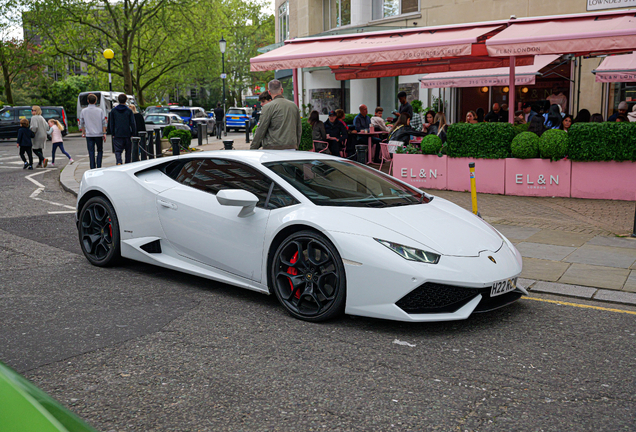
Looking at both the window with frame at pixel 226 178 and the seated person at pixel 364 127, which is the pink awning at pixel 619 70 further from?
the window with frame at pixel 226 178

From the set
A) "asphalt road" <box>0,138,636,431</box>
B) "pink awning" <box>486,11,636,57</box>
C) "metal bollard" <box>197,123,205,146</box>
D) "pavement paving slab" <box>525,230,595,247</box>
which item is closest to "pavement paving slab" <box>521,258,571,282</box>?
"asphalt road" <box>0,138,636,431</box>

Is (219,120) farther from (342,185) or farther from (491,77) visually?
(342,185)

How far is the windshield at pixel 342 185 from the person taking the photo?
5121 millimetres

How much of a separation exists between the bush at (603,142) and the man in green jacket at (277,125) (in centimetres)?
491

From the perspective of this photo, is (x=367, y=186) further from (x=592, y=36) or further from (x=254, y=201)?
(x=592, y=36)

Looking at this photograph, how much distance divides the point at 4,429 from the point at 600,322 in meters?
4.63

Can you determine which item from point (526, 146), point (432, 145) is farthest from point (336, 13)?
point (526, 146)

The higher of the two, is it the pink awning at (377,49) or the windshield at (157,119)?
the pink awning at (377,49)

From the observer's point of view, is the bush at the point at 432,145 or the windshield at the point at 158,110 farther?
the windshield at the point at 158,110

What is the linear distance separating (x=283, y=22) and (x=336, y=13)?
9.87 metres

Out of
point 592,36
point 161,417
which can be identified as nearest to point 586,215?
point 592,36

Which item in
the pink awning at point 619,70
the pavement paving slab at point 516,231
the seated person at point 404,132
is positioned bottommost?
the pavement paving slab at point 516,231

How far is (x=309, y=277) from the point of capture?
15.6 feet

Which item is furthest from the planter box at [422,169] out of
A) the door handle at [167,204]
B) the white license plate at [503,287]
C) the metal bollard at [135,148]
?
the white license plate at [503,287]
